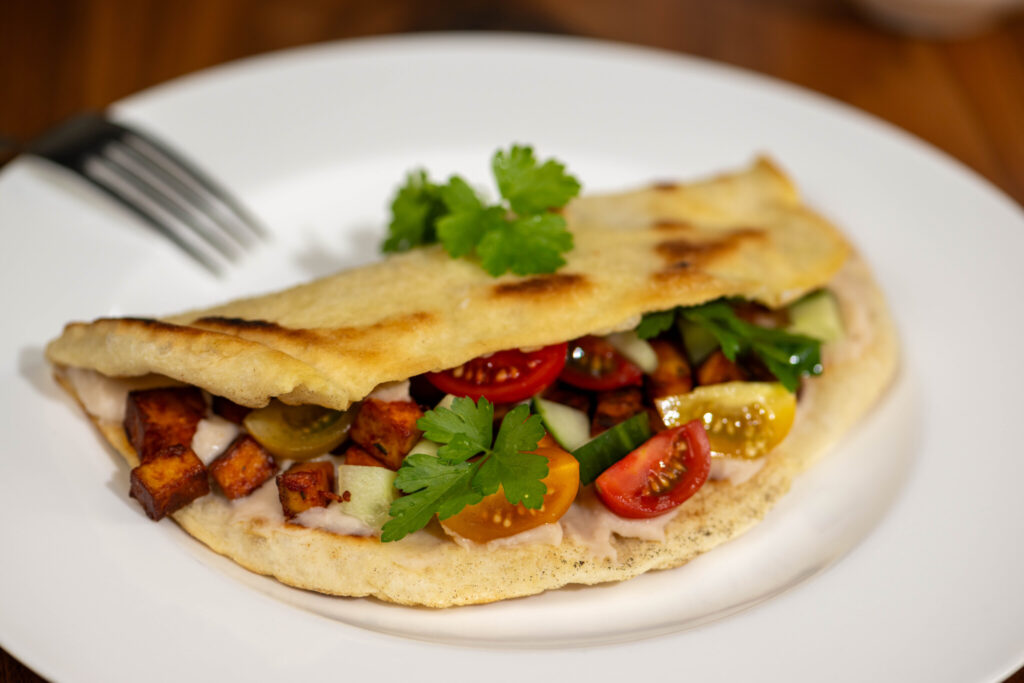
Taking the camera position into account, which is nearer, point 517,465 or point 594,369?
point 517,465

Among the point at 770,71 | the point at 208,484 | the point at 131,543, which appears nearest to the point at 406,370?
the point at 208,484

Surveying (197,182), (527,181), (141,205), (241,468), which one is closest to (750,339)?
(527,181)

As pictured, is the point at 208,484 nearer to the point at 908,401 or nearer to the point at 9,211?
the point at 9,211

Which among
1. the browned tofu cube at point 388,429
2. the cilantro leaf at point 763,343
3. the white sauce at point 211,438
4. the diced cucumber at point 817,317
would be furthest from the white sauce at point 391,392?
the diced cucumber at point 817,317

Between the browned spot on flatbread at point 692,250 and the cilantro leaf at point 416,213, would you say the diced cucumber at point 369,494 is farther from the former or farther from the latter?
the browned spot on flatbread at point 692,250

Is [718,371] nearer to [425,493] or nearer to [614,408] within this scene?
[614,408]

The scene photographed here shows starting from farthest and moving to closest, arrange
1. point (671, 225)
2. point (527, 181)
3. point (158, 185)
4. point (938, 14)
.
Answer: point (938, 14) < point (158, 185) < point (671, 225) < point (527, 181)
